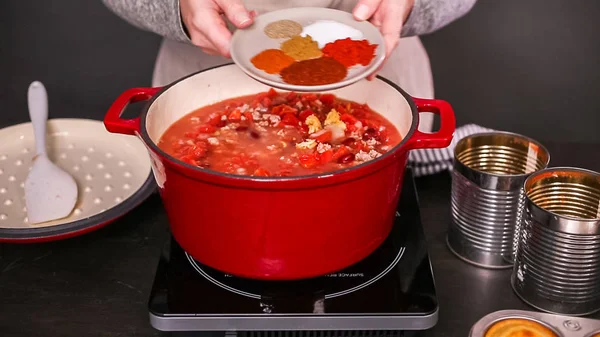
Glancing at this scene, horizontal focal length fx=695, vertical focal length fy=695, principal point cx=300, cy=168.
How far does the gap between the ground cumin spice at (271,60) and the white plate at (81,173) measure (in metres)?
0.38

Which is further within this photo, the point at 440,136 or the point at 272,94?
the point at 272,94

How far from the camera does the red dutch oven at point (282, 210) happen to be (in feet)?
3.47

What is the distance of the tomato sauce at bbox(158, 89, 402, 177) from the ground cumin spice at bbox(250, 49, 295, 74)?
16cm

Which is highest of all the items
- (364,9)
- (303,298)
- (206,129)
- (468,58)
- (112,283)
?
(364,9)

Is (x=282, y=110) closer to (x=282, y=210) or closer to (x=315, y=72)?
(x=315, y=72)

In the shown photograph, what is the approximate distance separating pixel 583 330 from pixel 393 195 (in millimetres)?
364

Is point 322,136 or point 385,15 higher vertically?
point 385,15

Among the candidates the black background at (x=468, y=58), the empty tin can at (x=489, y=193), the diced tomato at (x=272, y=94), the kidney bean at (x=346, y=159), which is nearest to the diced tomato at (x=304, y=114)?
the diced tomato at (x=272, y=94)

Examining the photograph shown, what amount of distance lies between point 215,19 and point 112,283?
21.6 inches

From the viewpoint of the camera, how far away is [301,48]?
1347mm

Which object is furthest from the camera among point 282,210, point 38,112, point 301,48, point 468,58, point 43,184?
point 468,58

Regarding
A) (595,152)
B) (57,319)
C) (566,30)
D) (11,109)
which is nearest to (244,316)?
(57,319)

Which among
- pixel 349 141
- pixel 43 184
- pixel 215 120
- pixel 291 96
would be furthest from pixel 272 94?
pixel 43 184

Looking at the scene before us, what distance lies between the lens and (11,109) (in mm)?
3639
